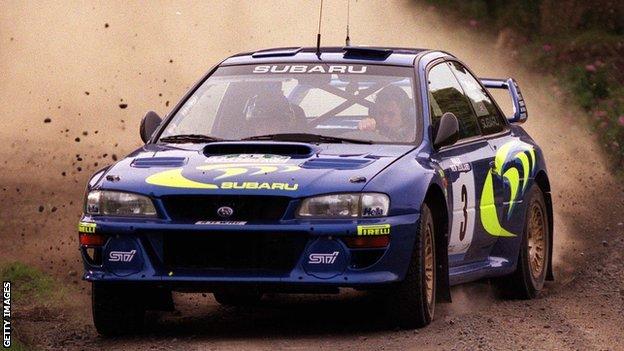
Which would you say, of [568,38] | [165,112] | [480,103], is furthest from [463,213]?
[568,38]

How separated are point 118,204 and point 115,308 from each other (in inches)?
22.8

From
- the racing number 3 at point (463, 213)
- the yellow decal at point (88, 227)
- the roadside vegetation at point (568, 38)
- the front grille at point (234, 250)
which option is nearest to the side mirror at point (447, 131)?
the racing number 3 at point (463, 213)

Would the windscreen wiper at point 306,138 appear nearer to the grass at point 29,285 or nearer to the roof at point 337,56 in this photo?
the roof at point 337,56

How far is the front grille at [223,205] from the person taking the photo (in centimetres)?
941

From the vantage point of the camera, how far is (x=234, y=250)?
31.0ft

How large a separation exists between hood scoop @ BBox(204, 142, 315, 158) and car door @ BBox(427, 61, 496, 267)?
79cm

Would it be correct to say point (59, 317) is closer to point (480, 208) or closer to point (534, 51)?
point (480, 208)

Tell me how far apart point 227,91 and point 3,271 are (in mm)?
2681

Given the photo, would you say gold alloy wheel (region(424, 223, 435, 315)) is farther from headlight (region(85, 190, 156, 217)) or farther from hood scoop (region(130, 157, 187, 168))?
headlight (region(85, 190, 156, 217))

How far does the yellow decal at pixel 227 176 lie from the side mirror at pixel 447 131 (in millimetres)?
1044

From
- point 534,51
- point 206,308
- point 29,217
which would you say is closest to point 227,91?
point 206,308

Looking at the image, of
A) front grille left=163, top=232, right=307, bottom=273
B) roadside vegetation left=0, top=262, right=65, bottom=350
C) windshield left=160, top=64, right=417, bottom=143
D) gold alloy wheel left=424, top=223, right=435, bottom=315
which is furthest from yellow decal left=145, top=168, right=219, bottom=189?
roadside vegetation left=0, top=262, right=65, bottom=350

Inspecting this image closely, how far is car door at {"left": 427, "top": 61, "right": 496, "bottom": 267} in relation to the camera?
10570 millimetres

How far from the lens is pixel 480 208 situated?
1114cm
